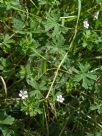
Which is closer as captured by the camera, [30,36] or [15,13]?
[30,36]

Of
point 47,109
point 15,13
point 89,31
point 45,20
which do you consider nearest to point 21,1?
point 15,13

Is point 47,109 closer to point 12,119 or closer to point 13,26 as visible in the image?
point 12,119

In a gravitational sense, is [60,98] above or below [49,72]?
below

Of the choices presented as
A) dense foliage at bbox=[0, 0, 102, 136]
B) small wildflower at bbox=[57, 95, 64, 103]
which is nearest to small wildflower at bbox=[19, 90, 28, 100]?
dense foliage at bbox=[0, 0, 102, 136]

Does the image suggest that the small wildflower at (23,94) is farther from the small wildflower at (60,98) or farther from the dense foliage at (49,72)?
the small wildflower at (60,98)

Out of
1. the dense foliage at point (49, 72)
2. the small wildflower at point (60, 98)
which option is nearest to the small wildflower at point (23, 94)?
the dense foliage at point (49, 72)

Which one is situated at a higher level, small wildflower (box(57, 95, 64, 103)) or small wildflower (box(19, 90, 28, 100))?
small wildflower (box(19, 90, 28, 100))

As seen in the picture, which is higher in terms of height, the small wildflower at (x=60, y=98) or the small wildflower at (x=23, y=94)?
the small wildflower at (x=23, y=94)

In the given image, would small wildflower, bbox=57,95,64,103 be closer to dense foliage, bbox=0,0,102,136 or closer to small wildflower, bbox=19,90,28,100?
dense foliage, bbox=0,0,102,136
